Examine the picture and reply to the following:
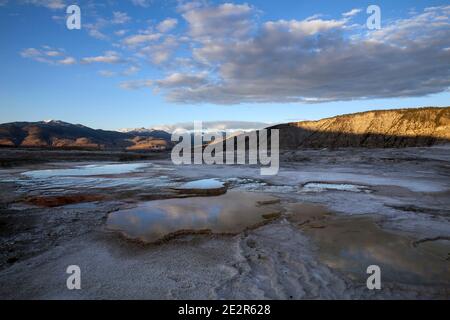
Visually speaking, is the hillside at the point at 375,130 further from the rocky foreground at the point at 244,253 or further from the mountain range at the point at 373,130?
the rocky foreground at the point at 244,253

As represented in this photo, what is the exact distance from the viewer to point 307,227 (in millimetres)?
5316

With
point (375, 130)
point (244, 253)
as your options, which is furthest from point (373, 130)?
point (244, 253)

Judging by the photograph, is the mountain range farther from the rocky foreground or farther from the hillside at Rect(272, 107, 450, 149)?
the rocky foreground

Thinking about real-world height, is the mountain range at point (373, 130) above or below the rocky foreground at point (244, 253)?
above

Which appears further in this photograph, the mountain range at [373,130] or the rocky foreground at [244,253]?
the mountain range at [373,130]

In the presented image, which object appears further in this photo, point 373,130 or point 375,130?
point 373,130

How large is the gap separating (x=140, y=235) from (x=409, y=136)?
4351 centimetres

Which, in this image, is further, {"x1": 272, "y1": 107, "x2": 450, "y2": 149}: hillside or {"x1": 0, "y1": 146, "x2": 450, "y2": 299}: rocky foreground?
{"x1": 272, "y1": 107, "x2": 450, "y2": 149}: hillside

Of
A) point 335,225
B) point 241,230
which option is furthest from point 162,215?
point 335,225

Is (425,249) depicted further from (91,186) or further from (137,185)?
(91,186)

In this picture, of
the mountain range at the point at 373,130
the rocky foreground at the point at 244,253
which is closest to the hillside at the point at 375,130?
the mountain range at the point at 373,130

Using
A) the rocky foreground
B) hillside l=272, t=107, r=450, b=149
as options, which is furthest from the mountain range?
the rocky foreground

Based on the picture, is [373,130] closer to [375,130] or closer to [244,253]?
[375,130]

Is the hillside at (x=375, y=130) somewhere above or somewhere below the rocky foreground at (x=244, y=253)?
above
